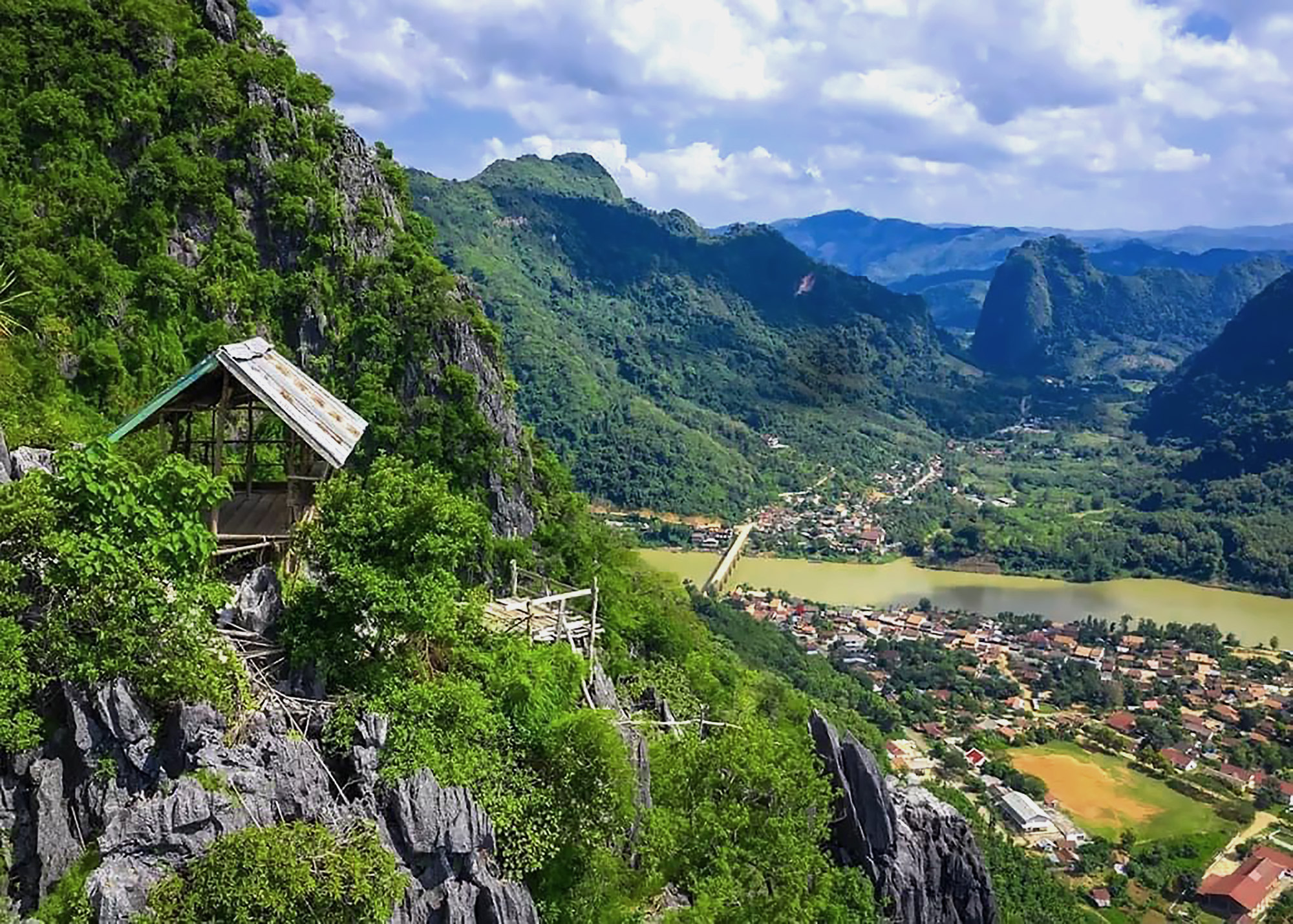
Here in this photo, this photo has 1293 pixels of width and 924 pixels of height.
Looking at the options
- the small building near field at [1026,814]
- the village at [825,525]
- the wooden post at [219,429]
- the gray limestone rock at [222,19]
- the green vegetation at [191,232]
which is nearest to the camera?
the wooden post at [219,429]

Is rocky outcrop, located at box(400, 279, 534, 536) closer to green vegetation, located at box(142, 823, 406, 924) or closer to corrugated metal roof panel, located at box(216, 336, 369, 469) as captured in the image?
corrugated metal roof panel, located at box(216, 336, 369, 469)

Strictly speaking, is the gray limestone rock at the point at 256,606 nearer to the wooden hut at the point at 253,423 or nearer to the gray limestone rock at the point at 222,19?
the wooden hut at the point at 253,423

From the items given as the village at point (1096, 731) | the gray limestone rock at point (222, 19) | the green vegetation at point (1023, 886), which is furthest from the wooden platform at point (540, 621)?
the village at point (1096, 731)

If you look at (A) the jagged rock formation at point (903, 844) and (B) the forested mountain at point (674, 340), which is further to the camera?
(B) the forested mountain at point (674, 340)

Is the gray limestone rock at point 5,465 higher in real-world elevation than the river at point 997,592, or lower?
higher

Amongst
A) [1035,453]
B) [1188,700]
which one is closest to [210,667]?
[1188,700]

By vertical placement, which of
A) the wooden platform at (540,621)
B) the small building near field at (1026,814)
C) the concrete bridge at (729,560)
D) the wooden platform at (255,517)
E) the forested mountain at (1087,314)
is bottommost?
the small building near field at (1026,814)

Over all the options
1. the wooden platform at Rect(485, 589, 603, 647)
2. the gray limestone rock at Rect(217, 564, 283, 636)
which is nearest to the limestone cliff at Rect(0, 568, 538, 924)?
the gray limestone rock at Rect(217, 564, 283, 636)
